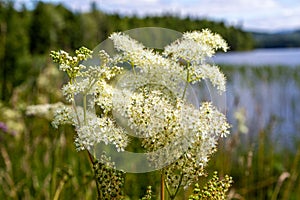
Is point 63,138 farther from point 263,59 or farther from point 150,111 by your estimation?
point 263,59

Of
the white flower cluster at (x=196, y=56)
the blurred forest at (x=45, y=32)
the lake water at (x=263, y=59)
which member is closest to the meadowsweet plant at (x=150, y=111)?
the white flower cluster at (x=196, y=56)

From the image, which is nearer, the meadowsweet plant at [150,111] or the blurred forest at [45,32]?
the meadowsweet plant at [150,111]

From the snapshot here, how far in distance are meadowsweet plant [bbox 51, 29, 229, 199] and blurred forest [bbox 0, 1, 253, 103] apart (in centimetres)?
28

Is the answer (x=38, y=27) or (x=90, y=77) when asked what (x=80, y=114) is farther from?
(x=38, y=27)

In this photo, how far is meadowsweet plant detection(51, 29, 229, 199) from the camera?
3.07 feet

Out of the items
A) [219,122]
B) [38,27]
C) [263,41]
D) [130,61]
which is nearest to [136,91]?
[130,61]

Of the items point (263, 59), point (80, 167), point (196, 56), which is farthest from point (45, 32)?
point (196, 56)

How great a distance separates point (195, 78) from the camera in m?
1.05

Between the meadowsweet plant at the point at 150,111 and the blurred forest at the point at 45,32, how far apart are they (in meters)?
0.28

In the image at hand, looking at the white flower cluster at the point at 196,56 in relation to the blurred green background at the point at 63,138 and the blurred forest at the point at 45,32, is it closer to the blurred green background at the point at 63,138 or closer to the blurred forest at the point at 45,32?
the blurred forest at the point at 45,32

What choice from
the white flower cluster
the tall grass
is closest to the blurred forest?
the white flower cluster

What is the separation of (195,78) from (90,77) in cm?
25

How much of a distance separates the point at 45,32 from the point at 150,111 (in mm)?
25644

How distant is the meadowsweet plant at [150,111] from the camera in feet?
3.07
